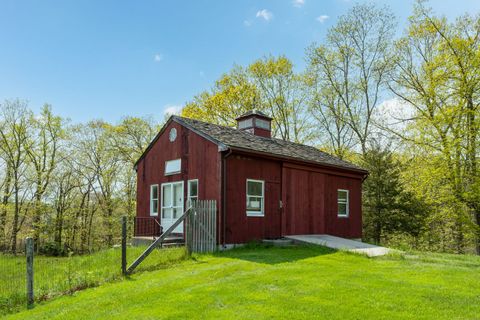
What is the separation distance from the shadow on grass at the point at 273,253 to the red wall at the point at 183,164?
1929 mm

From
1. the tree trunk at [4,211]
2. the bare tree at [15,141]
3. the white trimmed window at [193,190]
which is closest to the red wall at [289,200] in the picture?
the white trimmed window at [193,190]

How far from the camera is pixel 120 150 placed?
30.6 metres

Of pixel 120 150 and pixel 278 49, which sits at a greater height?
pixel 278 49

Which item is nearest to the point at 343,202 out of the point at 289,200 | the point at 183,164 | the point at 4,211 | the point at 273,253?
the point at 289,200

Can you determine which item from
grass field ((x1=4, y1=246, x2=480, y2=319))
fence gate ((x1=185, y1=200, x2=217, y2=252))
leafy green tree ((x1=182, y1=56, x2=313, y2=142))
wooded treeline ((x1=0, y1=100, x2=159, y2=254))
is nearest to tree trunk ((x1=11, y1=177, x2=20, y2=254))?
wooded treeline ((x1=0, y1=100, x2=159, y2=254))

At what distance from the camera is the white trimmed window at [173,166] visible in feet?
48.0

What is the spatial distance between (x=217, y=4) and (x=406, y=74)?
12508 mm

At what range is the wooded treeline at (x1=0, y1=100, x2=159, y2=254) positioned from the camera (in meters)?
26.8

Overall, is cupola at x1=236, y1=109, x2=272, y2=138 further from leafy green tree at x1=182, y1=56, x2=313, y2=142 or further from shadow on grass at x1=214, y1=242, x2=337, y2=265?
leafy green tree at x1=182, y1=56, x2=313, y2=142

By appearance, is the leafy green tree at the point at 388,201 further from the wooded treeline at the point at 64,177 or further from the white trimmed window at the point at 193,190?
the wooded treeline at the point at 64,177

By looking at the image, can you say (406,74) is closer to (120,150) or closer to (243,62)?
(243,62)

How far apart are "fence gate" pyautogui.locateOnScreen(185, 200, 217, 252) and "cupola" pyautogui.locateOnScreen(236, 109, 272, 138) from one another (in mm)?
6332

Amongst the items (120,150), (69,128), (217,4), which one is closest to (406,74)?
(217,4)

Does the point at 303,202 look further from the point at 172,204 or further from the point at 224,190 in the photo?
the point at 172,204
